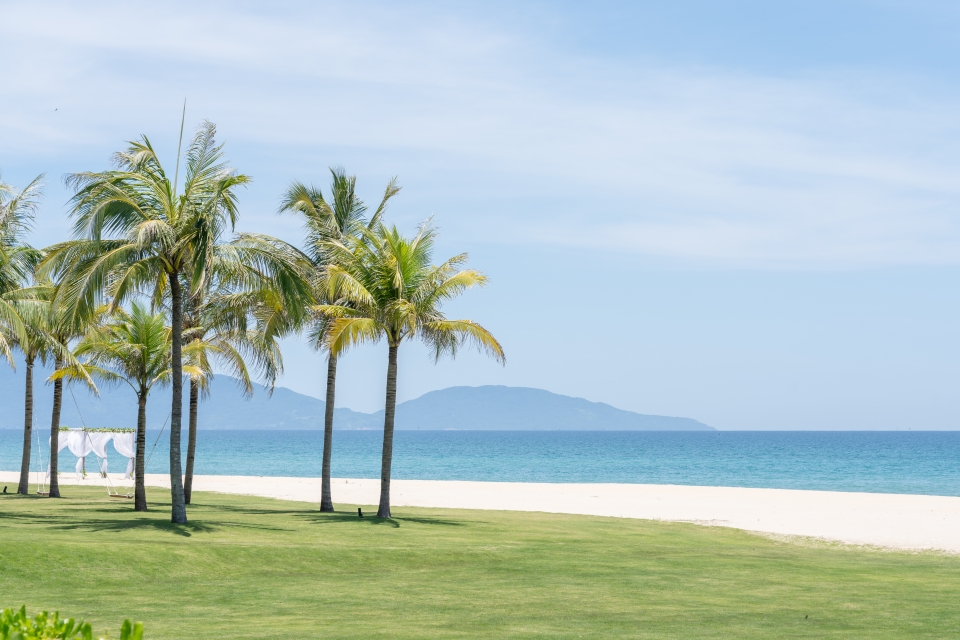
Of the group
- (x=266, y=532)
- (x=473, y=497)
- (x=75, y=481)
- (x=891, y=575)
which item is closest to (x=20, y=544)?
(x=266, y=532)

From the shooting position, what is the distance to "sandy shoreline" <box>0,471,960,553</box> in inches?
1062

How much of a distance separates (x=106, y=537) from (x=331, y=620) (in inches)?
334

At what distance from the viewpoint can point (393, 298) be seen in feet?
81.4

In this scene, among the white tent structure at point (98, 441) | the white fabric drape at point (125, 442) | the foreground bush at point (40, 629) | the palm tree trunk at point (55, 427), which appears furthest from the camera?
the white fabric drape at point (125, 442)

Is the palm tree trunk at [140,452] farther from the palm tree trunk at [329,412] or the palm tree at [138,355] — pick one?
the palm tree trunk at [329,412]

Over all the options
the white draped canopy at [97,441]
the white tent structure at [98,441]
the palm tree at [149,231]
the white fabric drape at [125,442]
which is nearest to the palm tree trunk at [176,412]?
the palm tree at [149,231]

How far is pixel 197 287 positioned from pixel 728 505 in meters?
24.6

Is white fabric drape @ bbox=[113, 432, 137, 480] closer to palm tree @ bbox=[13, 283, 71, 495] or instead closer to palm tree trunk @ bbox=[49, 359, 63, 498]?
palm tree @ bbox=[13, 283, 71, 495]

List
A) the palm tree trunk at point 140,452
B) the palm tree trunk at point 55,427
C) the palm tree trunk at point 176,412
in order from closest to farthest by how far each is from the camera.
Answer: the palm tree trunk at point 176,412
the palm tree trunk at point 140,452
the palm tree trunk at point 55,427

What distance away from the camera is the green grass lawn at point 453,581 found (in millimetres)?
11961

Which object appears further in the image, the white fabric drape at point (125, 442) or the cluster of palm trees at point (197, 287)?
the white fabric drape at point (125, 442)

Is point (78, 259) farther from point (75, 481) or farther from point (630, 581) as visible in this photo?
point (75, 481)

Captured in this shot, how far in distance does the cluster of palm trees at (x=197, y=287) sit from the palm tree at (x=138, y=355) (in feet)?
0.12

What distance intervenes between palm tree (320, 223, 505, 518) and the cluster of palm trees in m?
0.03
